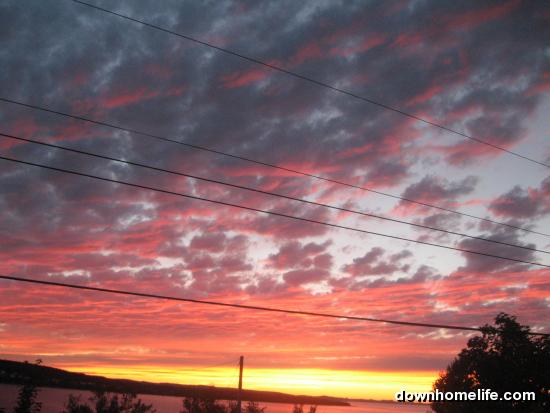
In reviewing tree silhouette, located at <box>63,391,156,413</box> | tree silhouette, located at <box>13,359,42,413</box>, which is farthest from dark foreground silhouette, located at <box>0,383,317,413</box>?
tree silhouette, located at <box>13,359,42,413</box>

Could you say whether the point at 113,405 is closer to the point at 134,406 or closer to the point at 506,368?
the point at 134,406

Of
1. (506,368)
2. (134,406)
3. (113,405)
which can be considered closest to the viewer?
(113,405)

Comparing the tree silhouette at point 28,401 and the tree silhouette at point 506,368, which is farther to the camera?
the tree silhouette at point 506,368

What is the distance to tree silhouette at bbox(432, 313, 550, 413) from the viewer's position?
43.3 m

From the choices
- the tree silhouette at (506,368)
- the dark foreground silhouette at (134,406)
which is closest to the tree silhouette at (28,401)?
the dark foreground silhouette at (134,406)

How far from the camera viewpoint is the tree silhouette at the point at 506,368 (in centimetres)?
4334

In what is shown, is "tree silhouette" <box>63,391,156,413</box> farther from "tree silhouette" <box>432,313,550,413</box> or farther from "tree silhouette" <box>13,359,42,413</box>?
"tree silhouette" <box>432,313,550,413</box>

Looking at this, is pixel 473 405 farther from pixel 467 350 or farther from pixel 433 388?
pixel 433 388

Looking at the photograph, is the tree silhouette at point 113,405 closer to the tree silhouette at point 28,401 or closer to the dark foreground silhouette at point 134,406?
the dark foreground silhouette at point 134,406

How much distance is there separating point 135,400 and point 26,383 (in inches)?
643

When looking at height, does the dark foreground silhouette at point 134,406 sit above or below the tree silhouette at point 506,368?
below

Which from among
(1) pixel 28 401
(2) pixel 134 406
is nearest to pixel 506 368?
(2) pixel 134 406

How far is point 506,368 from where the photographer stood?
44.7m

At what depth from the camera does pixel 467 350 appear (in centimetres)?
4866
